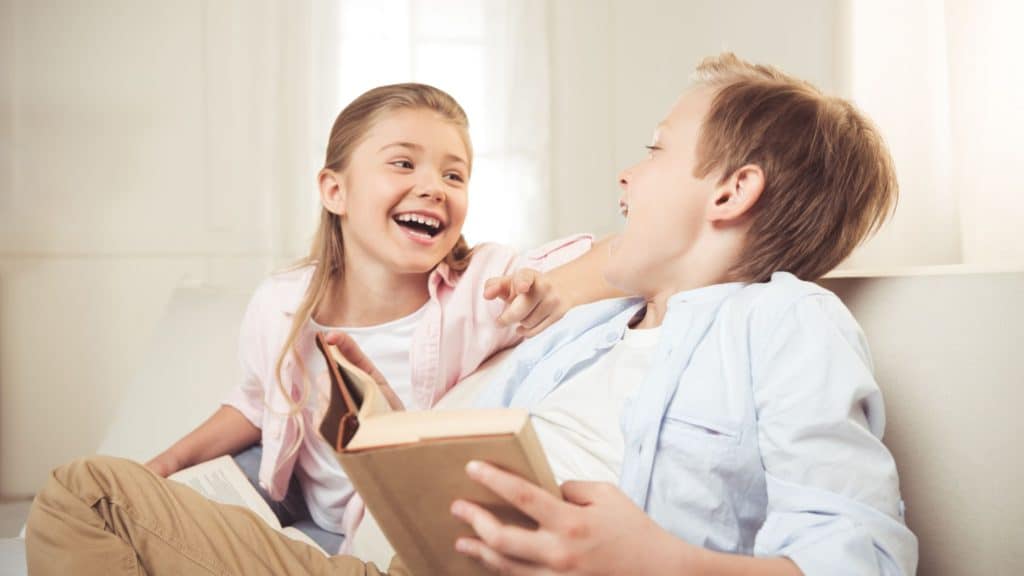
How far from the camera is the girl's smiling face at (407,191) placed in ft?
4.73

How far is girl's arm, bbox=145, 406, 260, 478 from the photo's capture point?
4.90 ft

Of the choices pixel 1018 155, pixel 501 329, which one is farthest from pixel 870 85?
pixel 501 329

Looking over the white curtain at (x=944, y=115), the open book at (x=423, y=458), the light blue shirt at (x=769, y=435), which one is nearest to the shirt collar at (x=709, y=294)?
the light blue shirt at (x=769, y=435)

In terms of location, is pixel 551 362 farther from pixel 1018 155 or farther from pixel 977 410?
pixel 1018 155

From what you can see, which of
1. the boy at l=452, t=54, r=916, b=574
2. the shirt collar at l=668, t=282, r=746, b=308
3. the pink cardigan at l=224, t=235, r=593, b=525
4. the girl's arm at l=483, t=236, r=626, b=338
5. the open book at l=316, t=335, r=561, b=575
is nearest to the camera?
the open book at l=316, t=335, r=561, b=575

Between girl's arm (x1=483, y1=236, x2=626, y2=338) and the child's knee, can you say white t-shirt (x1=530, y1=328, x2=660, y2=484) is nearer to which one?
girl's arm (x1=483, y1=236, x2=626, y2=338)

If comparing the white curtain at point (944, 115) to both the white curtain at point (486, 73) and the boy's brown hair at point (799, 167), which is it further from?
the white curtain at point (486, 73)

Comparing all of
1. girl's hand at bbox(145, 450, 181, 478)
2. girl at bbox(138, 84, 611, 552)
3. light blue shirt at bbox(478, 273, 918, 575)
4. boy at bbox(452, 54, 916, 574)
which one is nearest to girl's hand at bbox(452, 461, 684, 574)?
boy at bbox(452, 54, 916, 574)

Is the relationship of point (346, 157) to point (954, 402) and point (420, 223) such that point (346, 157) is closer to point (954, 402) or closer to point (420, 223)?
point (420, 223)

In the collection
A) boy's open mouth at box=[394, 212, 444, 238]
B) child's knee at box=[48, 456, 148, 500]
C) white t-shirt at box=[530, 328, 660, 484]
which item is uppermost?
boy's open mouth at box=[394, 212, 444, 238]

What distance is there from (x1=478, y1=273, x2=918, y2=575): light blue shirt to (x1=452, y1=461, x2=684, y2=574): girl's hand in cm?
12

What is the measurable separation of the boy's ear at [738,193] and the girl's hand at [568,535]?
0.41m

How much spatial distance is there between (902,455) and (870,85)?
1011mm

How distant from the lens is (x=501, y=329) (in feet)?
4.72
